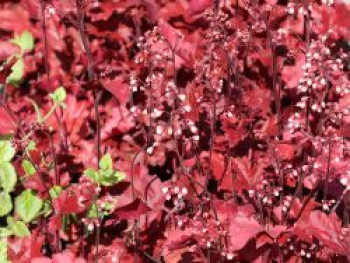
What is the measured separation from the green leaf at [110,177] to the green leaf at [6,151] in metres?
0.32

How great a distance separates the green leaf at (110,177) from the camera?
6.68 ft

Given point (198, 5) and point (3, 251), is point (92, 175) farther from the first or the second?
point (198, 5)

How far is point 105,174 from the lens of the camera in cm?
206

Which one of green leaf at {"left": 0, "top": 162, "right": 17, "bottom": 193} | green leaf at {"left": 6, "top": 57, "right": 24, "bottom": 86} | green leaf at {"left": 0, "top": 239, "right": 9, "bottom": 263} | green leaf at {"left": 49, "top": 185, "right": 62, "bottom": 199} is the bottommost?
green leaf at {"left": 0, "top": 239, "right": 9, "bottom": 263}

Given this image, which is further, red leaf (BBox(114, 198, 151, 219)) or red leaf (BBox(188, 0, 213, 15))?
red leaf (BBox(188, 0, 213, 15))

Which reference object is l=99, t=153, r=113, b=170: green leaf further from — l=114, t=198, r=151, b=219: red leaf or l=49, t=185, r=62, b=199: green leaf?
l=114, t=198, r=151, b=219: red leaf

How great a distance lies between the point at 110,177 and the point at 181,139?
0.29 metres

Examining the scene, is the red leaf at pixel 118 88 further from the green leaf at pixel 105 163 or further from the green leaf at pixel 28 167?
the green leaf at pixel 28 167

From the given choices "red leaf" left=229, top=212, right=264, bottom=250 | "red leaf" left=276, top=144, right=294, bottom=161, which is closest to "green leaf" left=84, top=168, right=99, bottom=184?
"red leaf" left=229, top=212, right=264, bottom=250

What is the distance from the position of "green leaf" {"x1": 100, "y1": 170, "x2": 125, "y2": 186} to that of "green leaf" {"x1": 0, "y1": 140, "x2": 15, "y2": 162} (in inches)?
12.5

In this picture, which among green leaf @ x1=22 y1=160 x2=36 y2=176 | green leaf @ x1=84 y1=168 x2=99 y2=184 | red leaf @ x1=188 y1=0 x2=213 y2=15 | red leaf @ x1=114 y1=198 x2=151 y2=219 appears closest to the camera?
red leaf @ x1=114 y1=198 x2=151 y2=219

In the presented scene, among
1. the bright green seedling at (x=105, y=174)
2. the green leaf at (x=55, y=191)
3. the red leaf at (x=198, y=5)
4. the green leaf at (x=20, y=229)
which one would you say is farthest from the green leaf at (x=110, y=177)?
the red leaf at (x=198, y=5)

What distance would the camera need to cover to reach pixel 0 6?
2.99 meters

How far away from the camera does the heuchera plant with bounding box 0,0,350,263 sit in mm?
1841
